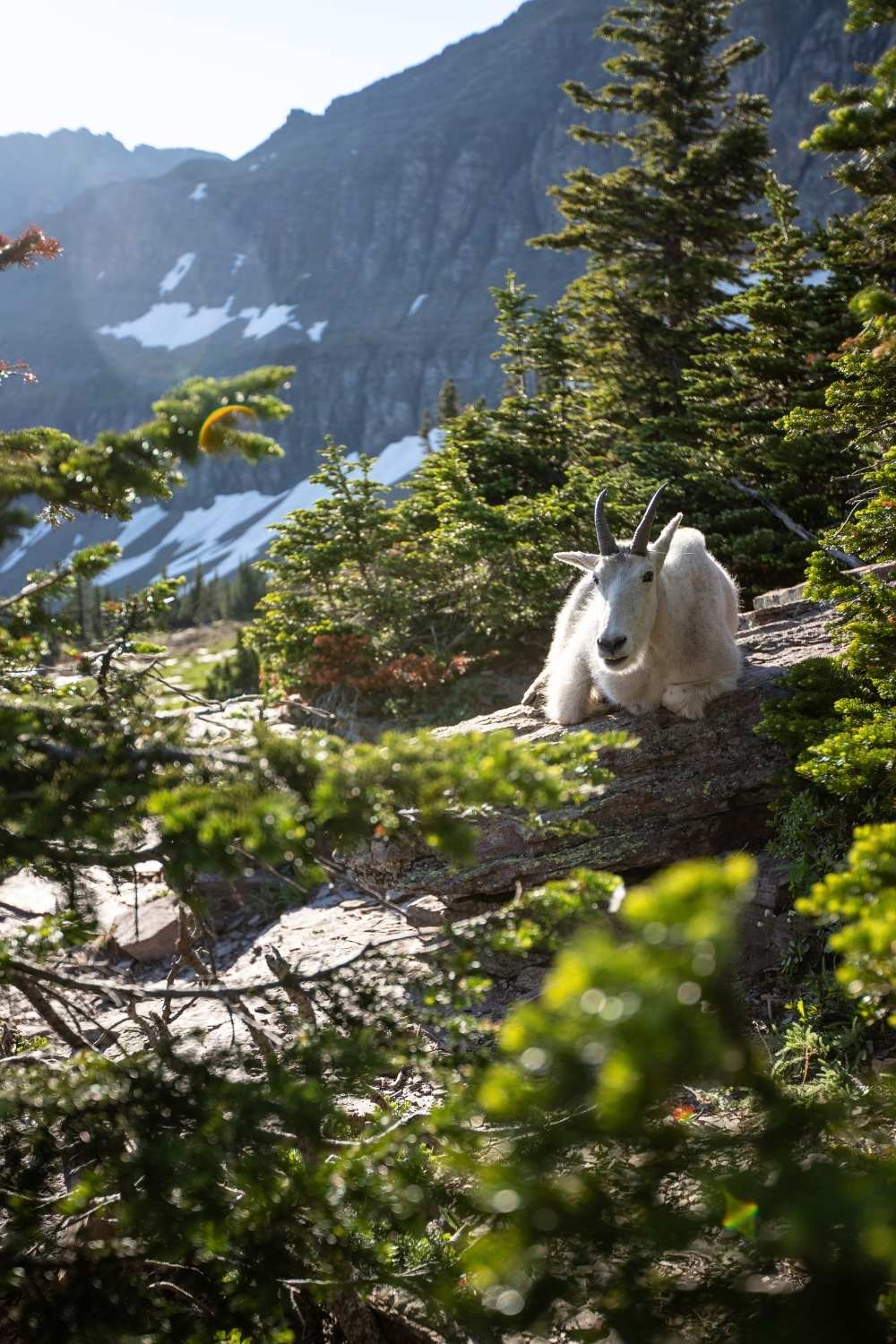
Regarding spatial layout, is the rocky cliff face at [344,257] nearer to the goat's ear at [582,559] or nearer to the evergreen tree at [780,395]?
the evergreen tree at [780,395]

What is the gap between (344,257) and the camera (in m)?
146

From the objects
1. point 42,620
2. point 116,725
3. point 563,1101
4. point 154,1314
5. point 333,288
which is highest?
point 333,288

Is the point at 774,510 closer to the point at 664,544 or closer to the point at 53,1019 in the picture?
the point at 664,544

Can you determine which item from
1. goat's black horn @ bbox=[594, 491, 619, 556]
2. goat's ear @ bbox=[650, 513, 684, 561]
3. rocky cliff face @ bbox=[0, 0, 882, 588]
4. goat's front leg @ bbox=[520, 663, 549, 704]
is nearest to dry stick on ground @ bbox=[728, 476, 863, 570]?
goat's front leg @ bbox=[520, 663, 549, 704]

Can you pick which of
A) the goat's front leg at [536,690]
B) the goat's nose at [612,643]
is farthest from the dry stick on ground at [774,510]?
the goat's nose at [612,643]

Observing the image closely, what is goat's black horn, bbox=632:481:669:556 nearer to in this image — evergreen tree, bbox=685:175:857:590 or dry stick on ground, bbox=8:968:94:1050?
dry stick on ground, bbox=8:968:94:1050

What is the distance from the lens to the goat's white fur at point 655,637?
5.91m

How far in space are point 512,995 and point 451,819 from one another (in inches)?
158

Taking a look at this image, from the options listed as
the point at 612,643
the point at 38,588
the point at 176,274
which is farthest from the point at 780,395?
the point at 176,274

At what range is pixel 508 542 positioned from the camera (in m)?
11.9

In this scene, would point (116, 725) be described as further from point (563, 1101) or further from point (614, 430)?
point (614, 430)

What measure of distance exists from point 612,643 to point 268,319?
153 meters

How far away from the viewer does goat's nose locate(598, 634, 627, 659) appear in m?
5.46

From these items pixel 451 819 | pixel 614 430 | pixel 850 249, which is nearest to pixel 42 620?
pixel 451 819
